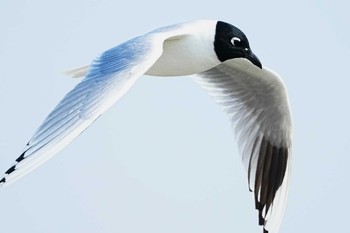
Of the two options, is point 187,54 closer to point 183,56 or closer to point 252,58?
point 183,56

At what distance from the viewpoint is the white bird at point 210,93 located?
4.07 m

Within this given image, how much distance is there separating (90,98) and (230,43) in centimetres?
110

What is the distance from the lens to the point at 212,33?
512cm

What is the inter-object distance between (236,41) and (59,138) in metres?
1.42

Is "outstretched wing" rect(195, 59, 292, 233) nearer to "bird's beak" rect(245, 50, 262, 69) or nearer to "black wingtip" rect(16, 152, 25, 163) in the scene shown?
"bird's beak" rect(245, 50, 262, 69)

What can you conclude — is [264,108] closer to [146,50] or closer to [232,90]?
[232,90]

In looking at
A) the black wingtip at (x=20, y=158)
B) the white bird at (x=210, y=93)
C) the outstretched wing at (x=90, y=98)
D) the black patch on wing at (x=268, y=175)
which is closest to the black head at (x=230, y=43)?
the white bird at (x=210, y=93)

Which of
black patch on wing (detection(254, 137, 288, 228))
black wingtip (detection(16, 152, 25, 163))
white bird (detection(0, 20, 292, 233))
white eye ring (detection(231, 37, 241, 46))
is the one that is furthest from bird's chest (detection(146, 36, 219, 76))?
black wingtip (detection(16, 152, 25, 163))

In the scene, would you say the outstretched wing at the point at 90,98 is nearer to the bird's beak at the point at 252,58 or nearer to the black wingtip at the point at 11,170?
the black wingtip at the point at 11,170

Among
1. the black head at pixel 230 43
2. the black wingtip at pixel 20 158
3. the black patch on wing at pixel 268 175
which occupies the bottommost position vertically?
the black patch on wing at pixel 268 175

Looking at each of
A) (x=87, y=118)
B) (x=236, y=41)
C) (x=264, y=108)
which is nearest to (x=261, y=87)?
(x=264, y=108)

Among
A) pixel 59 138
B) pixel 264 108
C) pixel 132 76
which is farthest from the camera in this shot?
pixel 264 108

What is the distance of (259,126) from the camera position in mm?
5879

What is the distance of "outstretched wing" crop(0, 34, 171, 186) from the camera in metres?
3.90
